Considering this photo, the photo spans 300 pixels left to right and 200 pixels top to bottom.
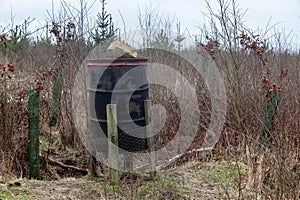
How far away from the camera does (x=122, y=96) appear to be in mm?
3799

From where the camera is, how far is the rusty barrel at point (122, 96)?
12.4 feet

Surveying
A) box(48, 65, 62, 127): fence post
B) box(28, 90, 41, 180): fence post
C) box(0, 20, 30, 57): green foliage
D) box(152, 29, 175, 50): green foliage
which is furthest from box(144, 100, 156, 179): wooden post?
box(152, 29, 175, 50): green foliage

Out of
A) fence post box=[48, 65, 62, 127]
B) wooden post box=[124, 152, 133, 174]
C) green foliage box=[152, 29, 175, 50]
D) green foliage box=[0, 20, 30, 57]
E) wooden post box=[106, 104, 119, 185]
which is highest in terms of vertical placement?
green foliage box=[152, 29, 175, 50]

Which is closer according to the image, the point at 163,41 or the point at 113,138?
the point at 113,138

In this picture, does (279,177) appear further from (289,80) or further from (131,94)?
(289,80)

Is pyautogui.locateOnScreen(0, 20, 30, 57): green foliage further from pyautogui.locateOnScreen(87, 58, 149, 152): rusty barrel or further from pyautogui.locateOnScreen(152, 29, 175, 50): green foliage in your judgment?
pyautogui.locateOnScreen(152, 29, 175, 50): green foliage

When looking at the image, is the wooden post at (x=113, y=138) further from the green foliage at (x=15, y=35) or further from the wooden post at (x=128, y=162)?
the green foliage at (x=15, y=35)

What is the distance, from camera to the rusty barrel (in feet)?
12.4

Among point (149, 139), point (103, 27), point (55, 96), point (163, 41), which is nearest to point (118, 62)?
point (149, 139)

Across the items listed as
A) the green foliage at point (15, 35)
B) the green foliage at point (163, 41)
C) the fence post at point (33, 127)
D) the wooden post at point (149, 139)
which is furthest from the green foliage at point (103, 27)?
the wooden post at point (149, 139)

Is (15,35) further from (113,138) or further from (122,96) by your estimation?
(113,138)

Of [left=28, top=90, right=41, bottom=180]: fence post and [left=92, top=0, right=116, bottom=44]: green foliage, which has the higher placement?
[left=92, top=0, right=116, bottom=44]: green foliage

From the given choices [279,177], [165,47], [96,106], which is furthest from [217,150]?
[165,47]

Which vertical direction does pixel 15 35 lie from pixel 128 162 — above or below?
above
